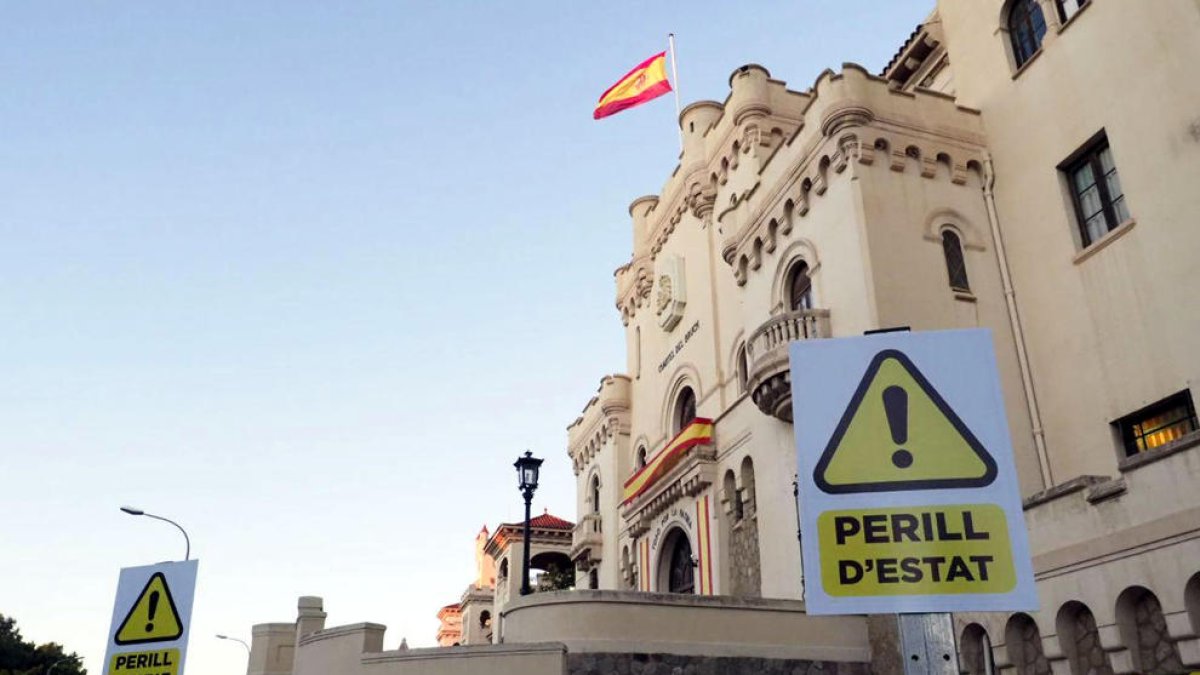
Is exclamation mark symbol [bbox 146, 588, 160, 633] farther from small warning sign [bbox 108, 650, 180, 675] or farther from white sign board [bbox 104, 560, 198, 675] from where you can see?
small warning sign [bbox 108, 650, 180, 675]

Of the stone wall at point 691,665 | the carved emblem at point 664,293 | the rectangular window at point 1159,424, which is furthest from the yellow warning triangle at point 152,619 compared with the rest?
the carved emblem at point 664,293

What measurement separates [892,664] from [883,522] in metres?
14.6

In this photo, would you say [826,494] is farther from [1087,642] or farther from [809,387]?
[1087,642]

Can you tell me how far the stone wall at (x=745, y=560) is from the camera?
21.9m

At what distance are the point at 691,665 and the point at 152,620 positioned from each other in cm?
1000

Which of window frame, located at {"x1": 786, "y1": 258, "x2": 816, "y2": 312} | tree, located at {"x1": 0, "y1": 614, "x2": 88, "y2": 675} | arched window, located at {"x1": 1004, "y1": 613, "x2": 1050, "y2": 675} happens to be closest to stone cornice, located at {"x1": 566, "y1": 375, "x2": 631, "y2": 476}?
window frame, located at {"x1": 786, "y1": 258, "x2": 816, "y2": 312}

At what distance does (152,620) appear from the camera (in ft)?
25.7

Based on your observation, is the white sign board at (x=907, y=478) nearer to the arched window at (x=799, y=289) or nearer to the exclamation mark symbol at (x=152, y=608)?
the exclamation mark symbol at (x=152, y=608)

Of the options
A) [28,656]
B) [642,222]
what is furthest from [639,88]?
[28,656]

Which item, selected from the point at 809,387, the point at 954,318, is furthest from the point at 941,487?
the point at 954,318

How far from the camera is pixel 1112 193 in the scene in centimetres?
1767

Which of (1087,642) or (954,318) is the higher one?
(954,318)

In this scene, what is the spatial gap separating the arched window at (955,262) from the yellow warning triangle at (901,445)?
660 inches

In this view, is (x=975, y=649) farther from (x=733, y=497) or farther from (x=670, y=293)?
(x=670, y=293)
